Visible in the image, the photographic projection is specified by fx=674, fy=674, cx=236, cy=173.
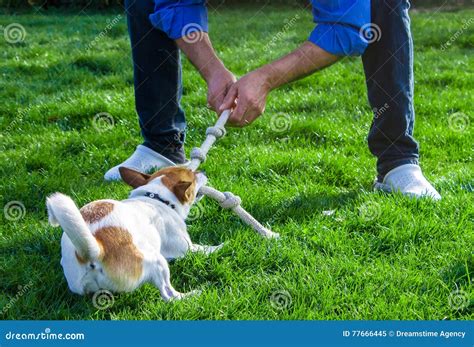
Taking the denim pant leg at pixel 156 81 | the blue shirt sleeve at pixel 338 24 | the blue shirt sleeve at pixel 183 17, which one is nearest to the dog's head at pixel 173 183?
the blue shirt sleeve at pixel 183 17

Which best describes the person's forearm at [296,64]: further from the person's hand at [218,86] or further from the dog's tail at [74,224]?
the dog's tail at [74,224]

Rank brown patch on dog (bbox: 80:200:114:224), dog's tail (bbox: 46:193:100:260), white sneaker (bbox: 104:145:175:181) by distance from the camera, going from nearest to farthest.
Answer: dog's tail (bbox: 46:193:100:260), brown patch on dog (bbox: 80:200:114:224), white sneaker (bbox: 104:145:175:181)

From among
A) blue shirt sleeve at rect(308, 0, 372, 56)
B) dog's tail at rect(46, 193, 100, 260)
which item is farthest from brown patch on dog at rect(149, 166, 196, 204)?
blue shirt sleeve at rect(308, 0, 372, 56)

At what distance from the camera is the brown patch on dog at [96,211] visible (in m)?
2.46

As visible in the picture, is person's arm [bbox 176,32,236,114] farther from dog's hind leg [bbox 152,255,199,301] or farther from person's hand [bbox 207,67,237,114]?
dog's hind leg [bbox 152,255,199,301]

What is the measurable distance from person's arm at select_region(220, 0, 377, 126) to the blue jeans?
530 mm

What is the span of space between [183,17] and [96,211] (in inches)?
43.9

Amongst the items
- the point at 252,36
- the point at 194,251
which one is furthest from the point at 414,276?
the point at 252,36

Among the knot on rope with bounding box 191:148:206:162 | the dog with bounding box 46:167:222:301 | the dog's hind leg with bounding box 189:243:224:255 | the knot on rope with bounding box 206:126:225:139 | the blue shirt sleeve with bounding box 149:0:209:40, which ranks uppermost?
the blue shirt sleeve with bounding box 149:0:209:40

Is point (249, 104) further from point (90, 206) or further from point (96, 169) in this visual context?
point (96, 169)

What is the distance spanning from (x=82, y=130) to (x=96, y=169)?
807mm

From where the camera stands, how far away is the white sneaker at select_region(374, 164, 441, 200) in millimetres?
3447

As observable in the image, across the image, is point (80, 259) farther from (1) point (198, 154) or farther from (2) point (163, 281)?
(1) point (198, 154)

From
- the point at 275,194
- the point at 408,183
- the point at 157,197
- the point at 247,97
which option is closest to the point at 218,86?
the point at 247,97
